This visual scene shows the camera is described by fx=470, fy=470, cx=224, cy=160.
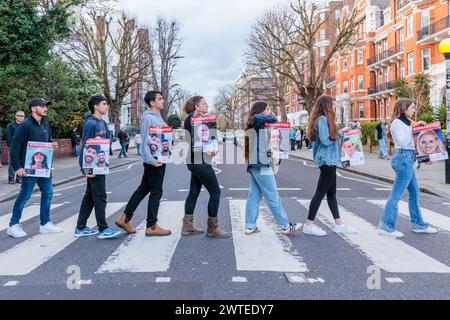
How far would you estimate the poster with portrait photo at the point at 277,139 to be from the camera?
6020mm

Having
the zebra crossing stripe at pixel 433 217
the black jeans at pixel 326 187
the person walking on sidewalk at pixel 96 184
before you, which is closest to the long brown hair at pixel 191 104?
the person walking on sidewalk at pixel 96 184

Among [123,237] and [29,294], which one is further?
[123,237]

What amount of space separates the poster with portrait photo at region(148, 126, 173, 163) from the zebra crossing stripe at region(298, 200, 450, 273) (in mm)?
2477

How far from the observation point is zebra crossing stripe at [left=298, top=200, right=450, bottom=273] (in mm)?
4629

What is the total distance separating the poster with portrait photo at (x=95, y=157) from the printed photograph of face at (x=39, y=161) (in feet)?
2.46

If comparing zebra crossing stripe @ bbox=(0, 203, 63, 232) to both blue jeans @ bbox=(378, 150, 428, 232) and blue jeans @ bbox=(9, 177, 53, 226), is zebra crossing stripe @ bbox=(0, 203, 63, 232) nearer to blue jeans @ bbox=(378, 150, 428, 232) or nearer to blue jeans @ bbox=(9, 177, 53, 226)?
blue jeans @ bbox=(9, 177, 53, 226)

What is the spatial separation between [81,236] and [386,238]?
12.9 feet

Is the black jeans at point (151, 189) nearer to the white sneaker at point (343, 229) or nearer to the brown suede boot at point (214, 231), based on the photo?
the brown suede boot at point (214, 231)

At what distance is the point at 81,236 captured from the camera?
6180mm

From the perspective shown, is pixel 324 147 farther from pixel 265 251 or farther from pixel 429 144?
pixel 265 251
